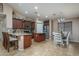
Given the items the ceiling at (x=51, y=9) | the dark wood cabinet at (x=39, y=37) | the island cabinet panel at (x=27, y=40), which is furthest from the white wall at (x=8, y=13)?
the dark wood cabinet at (x=39, y=37)

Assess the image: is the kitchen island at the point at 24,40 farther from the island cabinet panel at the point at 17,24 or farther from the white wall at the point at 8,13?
the white wall at the point at 8,13

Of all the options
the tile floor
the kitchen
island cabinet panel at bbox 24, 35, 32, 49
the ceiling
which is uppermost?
the ceiling

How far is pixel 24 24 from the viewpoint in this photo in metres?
2.60

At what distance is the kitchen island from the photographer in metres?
2.60

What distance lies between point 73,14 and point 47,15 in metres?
0.62

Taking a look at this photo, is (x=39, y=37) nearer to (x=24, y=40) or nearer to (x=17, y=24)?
(x=24, y=40)

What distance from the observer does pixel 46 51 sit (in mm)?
2521

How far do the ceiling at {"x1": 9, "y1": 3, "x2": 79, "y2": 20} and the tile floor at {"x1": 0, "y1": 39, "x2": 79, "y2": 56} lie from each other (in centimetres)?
72

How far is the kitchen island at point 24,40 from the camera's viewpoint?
260 cm

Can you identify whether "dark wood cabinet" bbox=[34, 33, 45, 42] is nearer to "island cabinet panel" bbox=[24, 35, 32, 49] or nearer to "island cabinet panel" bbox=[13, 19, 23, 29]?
"island cabinet panel" bbox=[24, 35, 32, 49]

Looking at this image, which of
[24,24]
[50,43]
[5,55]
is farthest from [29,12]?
[5,55]

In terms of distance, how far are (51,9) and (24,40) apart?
102cm

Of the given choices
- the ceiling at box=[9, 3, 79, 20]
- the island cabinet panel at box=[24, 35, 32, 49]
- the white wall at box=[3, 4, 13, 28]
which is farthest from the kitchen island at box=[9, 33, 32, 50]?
the ceiling at box=[9, 3, 79, 20]

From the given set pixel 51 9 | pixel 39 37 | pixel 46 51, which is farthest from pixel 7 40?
pixel 51 9
